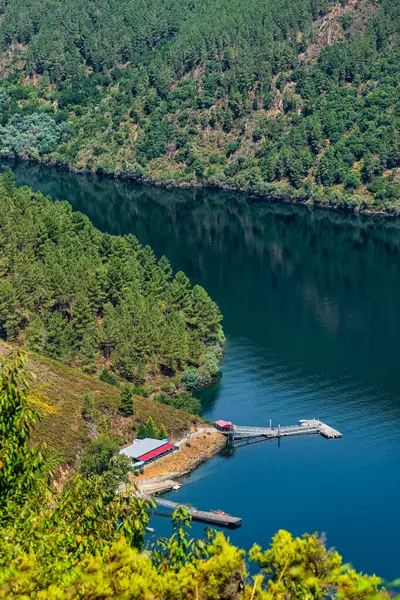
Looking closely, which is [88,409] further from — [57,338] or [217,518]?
[217,518]

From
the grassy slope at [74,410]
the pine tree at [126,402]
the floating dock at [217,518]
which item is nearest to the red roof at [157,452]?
the grassy slope at [74,410]

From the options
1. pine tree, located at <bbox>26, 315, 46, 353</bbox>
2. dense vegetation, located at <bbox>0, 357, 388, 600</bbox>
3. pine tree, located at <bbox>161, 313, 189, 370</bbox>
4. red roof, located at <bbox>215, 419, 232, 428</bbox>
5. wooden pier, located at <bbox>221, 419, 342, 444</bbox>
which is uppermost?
dense vegetation, located at <bbox>0, 357, 388, 600</bbox>

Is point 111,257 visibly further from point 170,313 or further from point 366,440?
point 366,440

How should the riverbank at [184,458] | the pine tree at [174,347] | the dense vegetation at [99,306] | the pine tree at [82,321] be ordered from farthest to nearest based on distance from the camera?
the pine tree at [82,321] → the pine tree at [174,347] → the dense vegetation at [99,306] → the riverbank at [184,458]

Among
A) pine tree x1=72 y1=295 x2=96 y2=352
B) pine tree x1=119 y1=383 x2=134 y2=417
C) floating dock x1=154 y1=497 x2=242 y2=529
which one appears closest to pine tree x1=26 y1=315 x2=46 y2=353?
pine tree x1=72 y1=295 x2=96 y2=352

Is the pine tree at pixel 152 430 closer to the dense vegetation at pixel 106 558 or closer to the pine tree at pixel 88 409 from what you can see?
the pine tree at pixel 88 409

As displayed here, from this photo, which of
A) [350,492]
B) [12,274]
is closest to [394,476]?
[350,492]

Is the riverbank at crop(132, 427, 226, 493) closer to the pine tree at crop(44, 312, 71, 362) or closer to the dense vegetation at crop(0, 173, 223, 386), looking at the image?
the dense vegetation at crop(0, 173, 223, 386)
